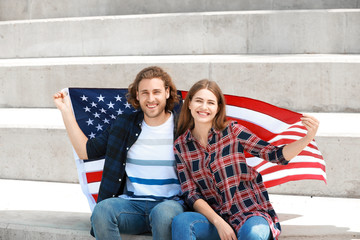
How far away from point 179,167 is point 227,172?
32 centimetres

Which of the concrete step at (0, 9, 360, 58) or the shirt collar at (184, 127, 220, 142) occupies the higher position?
the concrete step at (0, 9, 360, 58)

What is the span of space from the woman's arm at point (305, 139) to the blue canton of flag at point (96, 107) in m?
1.23

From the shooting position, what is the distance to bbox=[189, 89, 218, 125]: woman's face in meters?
3.03

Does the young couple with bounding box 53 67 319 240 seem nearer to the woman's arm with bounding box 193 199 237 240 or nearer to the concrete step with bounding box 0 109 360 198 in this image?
the woman's arm with bounding box 193 199 237 240

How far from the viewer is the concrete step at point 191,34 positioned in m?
5.59

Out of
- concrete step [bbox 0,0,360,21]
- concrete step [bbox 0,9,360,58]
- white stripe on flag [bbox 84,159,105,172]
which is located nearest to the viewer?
white stripe on flag [bbox 84,159,105,172]

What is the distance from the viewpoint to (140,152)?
3.24 m

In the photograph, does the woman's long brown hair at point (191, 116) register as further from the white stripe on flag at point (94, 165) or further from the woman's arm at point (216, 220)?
the white stripe on flag at point (94, 165)

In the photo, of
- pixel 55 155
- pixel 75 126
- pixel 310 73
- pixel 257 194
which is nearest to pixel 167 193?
pixel 257 194

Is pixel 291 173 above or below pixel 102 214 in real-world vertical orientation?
above

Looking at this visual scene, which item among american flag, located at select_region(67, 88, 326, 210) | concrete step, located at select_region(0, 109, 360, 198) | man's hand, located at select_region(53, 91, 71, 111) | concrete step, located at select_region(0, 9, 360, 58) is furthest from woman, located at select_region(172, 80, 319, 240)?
concrete step, located at select_region(0, 9, 360, 58)

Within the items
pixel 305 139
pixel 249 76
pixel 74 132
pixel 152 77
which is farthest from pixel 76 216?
pixel 249 76

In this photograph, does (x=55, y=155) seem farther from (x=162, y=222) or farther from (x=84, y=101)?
(x=162, y=222)

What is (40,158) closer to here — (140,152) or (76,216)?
(76,216)
